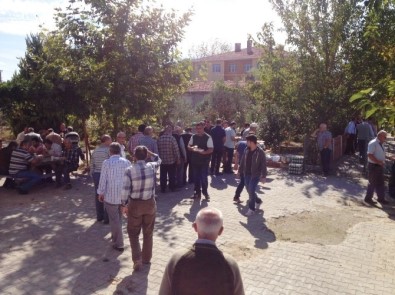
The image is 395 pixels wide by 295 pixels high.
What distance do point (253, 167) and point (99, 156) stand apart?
3283mm

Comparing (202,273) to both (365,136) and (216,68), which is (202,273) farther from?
(216,68)

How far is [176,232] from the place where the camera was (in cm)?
721

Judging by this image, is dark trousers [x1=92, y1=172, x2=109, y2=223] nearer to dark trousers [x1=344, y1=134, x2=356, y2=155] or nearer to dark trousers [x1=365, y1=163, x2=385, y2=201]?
dark trousers [x1=365, y1=163, x2=385, y2=201]

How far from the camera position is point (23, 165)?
10258mm

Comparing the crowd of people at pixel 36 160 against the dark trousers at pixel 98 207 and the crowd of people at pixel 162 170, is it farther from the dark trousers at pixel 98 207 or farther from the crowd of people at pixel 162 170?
the dark trousers at pixel 98 207

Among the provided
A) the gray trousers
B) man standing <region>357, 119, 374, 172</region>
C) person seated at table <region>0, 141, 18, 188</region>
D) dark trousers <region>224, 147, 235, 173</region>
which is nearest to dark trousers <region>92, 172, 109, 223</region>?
the gray trousers

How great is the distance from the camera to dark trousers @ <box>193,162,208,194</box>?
31.0ft

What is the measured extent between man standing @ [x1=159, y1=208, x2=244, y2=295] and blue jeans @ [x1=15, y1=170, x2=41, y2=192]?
8.64 m

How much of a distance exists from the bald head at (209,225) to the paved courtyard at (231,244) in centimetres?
246

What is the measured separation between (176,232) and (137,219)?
1906mm

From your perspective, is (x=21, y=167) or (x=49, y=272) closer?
(x=49, y=272)

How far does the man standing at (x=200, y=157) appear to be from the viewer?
9.38 metres

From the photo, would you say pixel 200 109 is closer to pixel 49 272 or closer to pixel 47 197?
pixel 47 197

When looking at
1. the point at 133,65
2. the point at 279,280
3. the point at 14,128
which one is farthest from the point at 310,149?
the point at 14,128
